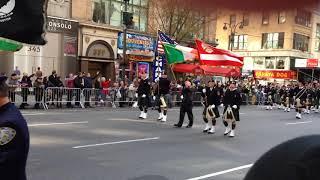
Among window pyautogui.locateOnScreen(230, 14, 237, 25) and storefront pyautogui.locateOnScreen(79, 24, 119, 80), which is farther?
storefront pyautogui.locateOnScreen(79, 24, 119, 80)

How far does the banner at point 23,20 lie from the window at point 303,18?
0.88 metres

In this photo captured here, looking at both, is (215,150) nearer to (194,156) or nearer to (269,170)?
(194,156)

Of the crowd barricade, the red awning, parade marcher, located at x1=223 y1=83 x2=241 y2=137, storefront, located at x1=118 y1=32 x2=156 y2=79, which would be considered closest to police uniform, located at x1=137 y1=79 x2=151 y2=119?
parade marcher, located at x1=223 y1=83 x2=241 y2=137

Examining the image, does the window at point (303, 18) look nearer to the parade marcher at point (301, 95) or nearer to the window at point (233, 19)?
the window at point (233, 19)

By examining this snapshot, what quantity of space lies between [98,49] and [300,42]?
105ft

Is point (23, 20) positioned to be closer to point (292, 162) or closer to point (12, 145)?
point (292, 162)

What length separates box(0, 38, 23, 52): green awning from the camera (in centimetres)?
198

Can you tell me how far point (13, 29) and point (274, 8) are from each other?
43.4 inches

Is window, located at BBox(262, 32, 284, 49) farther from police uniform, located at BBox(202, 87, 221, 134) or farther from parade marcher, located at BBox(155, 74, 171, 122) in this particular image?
parade marcher, located at BBox(155, 74, 171, 122)

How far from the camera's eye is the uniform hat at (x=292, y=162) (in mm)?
1137

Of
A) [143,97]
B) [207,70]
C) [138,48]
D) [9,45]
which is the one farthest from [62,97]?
[9,45]

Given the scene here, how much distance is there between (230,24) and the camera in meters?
1.29

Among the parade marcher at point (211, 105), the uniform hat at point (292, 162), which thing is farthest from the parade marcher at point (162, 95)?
the uniform hat at point (292, 162)

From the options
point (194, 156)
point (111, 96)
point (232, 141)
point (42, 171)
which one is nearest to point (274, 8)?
point (42, 171)
